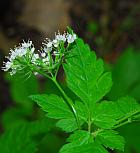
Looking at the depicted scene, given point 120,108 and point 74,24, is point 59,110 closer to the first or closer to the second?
point 120,108

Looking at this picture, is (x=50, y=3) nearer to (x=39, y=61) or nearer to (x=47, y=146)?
(x=47, y=146)

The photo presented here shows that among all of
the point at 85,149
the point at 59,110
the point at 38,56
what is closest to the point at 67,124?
the point at 59,110

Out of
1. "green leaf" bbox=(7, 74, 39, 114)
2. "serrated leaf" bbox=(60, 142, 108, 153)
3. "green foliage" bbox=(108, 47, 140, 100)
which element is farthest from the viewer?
"green leaf" bbox=(7, 74, 39, 114)

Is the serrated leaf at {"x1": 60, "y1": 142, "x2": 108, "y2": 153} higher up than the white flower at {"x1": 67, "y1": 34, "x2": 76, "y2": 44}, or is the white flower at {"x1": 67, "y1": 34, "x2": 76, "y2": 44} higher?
the white flower at {"x1": 67, "y1": 34, "x2": 76, "y2": 44}

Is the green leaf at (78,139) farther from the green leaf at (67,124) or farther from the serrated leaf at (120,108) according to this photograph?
the serrated leaf at (120,108)

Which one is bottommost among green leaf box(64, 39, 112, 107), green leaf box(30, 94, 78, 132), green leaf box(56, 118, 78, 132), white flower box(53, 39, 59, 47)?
green leaf box(56, 118, 78, 132)

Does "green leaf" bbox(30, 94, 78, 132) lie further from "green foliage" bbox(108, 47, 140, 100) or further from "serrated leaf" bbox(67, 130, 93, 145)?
"green foliage" bbox(108, 47, 140, 100)

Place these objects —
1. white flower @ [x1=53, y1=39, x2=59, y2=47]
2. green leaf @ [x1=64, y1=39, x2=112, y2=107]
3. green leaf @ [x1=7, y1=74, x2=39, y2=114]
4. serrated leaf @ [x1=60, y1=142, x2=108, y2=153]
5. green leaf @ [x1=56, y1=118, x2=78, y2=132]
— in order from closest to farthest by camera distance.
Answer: serrated leaf @ [x1=60, y1=142, x2=108, y2=153], green leaf @ [x1=56, y1=118, x2=78, y2=132], green leaf @ [x1=64, y1=39, x2=112, y2=107], white flower @ [x1=53, y1=39, x2=59, y2=47], green leaf @ [x1=7, y1=74, x2=39, y2=114]

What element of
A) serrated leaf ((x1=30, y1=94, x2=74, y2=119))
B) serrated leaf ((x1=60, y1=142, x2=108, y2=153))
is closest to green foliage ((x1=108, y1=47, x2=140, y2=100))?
serrated leaf ((x1=30, y1=94, x2=74, y2=119))
